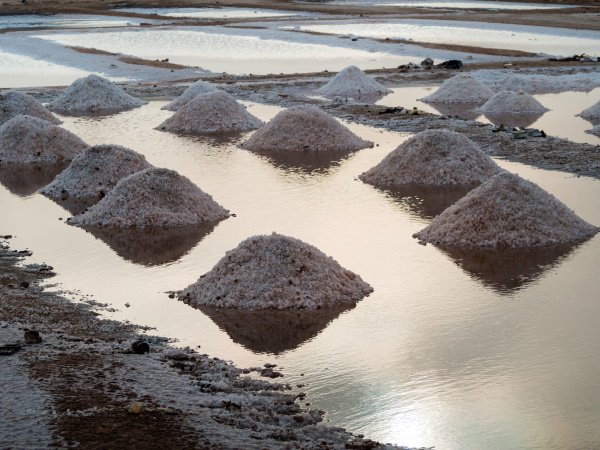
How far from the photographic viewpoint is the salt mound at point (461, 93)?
2353 cm

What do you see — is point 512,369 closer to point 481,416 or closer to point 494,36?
point 481,416

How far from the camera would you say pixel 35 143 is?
17.4 metres

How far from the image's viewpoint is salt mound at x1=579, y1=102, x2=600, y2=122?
19703 millimetres

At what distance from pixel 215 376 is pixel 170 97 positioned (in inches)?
728

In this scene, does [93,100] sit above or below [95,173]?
below

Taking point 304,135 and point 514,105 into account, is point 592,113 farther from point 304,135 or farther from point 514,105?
point 304,135

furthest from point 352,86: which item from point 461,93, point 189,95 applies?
point 189,95

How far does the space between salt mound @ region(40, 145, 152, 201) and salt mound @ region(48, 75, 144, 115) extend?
8.13 meters

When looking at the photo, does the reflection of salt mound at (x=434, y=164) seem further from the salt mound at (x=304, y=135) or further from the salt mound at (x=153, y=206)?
the salt mound at (x=153, y=206)

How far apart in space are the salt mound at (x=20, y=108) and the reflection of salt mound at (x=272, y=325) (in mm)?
12879

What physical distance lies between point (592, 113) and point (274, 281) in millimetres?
12836

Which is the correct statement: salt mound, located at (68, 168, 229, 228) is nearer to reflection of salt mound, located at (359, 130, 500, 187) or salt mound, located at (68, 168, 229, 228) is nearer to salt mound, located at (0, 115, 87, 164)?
reflection of salt mound, located at (359, 130, 500, 187)

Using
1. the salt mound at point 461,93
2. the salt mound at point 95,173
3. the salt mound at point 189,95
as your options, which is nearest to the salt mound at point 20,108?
the salt mound at point 189,95

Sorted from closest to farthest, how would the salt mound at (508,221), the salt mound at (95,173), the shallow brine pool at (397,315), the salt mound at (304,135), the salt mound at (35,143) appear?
the shallow brine pool at (397,315)
the salt mound at (508,221)
the salt mound at (95,173)
the salt mound at (35,143)
the salt mound at (304,135)
